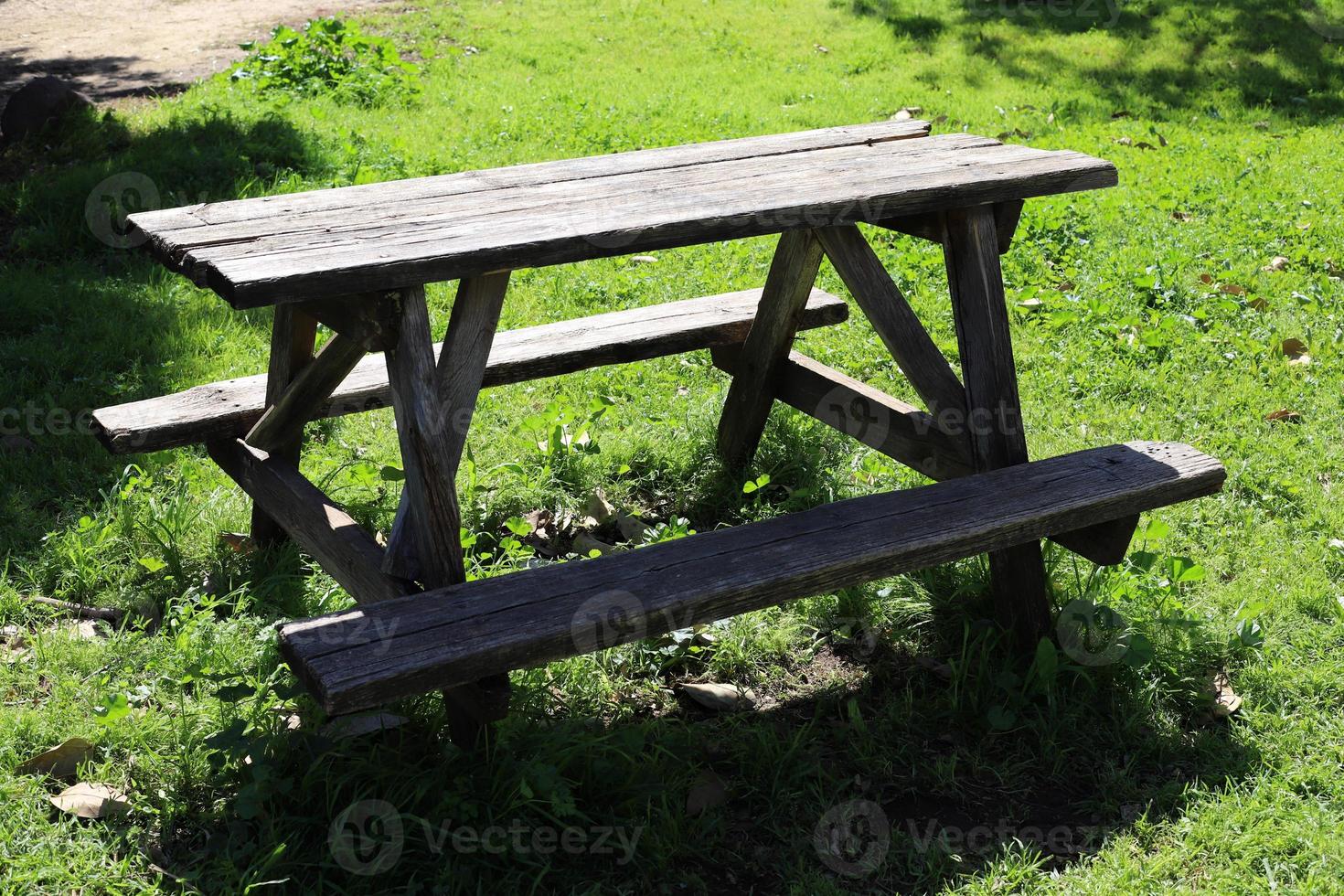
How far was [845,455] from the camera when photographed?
405 centimetres

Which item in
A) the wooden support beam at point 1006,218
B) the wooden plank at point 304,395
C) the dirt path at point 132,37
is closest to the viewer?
the wooden plank at point 304,395

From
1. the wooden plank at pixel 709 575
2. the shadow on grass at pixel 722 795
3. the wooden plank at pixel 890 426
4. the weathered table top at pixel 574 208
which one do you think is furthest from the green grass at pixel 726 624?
the weathered table top at pixel 574 208

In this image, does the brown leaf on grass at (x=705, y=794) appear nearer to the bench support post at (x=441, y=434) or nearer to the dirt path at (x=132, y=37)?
the bench support post at (x=441, y=434)

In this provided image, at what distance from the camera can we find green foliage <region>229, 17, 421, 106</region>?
24.9ft

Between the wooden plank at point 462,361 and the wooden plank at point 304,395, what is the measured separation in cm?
31

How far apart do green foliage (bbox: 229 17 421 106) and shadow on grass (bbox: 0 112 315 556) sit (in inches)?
38.9

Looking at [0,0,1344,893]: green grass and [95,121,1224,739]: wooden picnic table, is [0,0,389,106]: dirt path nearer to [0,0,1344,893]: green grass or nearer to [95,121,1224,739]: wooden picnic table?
[0,0,1344,893]: green grass

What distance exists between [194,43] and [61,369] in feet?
17.5

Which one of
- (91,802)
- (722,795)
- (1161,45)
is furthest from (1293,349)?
(1161,45)

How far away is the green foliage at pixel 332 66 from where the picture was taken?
760 centimetres

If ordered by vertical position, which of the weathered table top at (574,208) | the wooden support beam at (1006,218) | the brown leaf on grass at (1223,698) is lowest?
the brown leaf on grass at (1223,698)

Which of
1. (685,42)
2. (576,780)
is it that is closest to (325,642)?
(576,780)

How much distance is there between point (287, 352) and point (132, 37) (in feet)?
24.1

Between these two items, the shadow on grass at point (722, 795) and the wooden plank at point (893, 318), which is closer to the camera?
the shadow on grass at point (722, 795)
